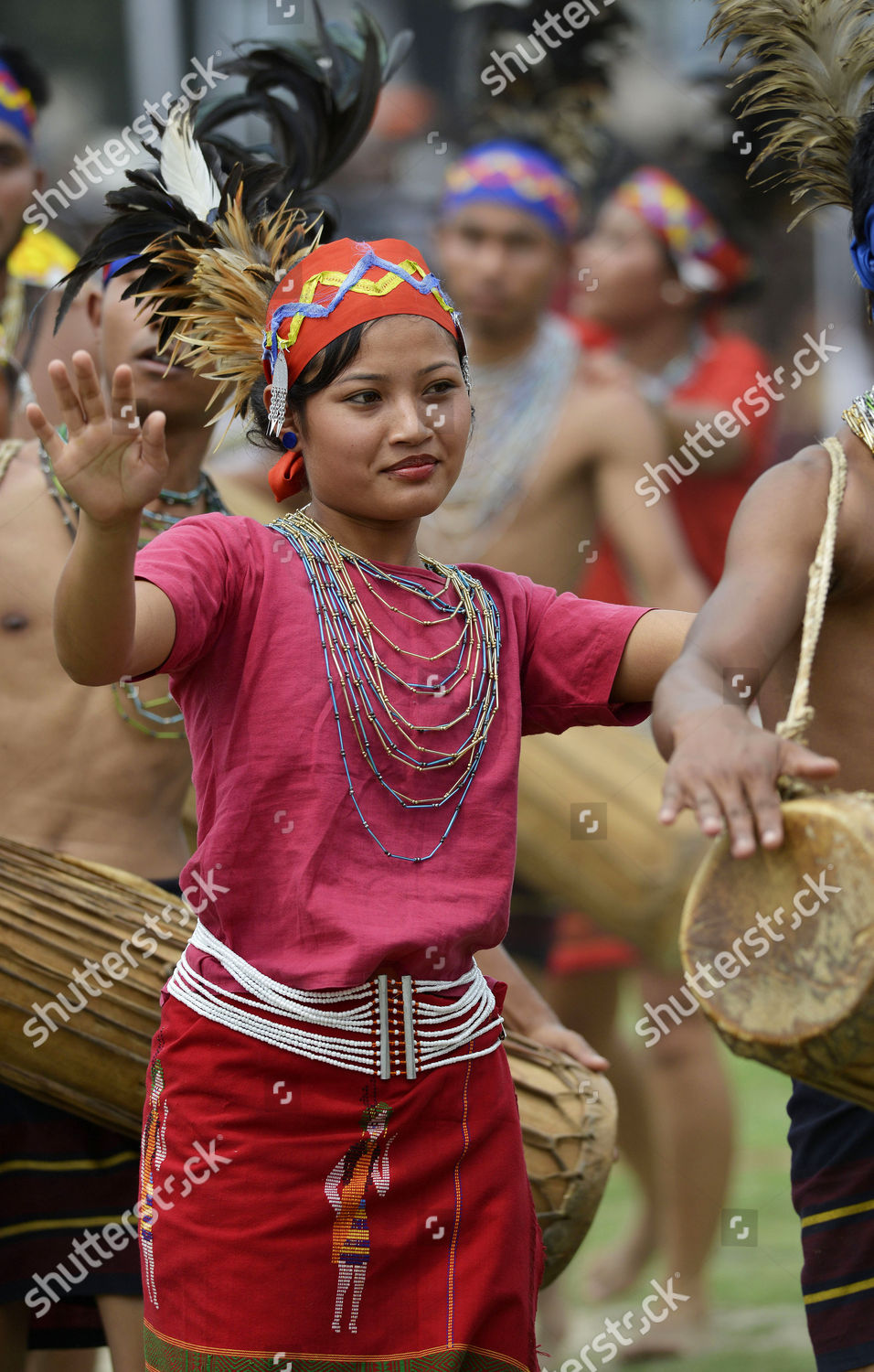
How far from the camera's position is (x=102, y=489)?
5.66 ft

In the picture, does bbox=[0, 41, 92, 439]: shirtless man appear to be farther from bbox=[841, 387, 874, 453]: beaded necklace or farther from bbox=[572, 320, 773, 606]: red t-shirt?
bbox=[841, 387, 874, 453]: beaded necklace

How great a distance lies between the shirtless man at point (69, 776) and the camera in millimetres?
2744

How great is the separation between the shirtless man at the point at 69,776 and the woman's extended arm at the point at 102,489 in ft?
3.56

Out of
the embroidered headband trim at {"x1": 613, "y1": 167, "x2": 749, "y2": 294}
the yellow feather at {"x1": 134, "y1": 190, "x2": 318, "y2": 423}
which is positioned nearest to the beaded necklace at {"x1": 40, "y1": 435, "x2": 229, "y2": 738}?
the yellow feather at {"x1": 134, "y1": 190, "x2": 318, "y2": 423}

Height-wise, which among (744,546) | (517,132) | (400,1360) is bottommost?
(400,1360)

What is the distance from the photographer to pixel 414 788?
199 centimetres

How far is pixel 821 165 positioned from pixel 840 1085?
1180 millimetres

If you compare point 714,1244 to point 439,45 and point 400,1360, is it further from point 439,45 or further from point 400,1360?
point 439,45

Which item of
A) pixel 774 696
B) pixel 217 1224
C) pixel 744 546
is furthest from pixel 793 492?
pixel 217 1224

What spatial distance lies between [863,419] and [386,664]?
2.12 feet

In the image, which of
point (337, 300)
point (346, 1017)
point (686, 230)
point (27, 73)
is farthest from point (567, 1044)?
point (686, 230)

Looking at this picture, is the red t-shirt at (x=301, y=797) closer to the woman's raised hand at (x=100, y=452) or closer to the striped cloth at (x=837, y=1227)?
the woman's raised hand at (x=100, y=452)

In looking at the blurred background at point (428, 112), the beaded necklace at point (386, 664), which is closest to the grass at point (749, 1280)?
the beaded necklace at point (386, 664)

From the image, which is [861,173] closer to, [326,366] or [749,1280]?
[326,366]
